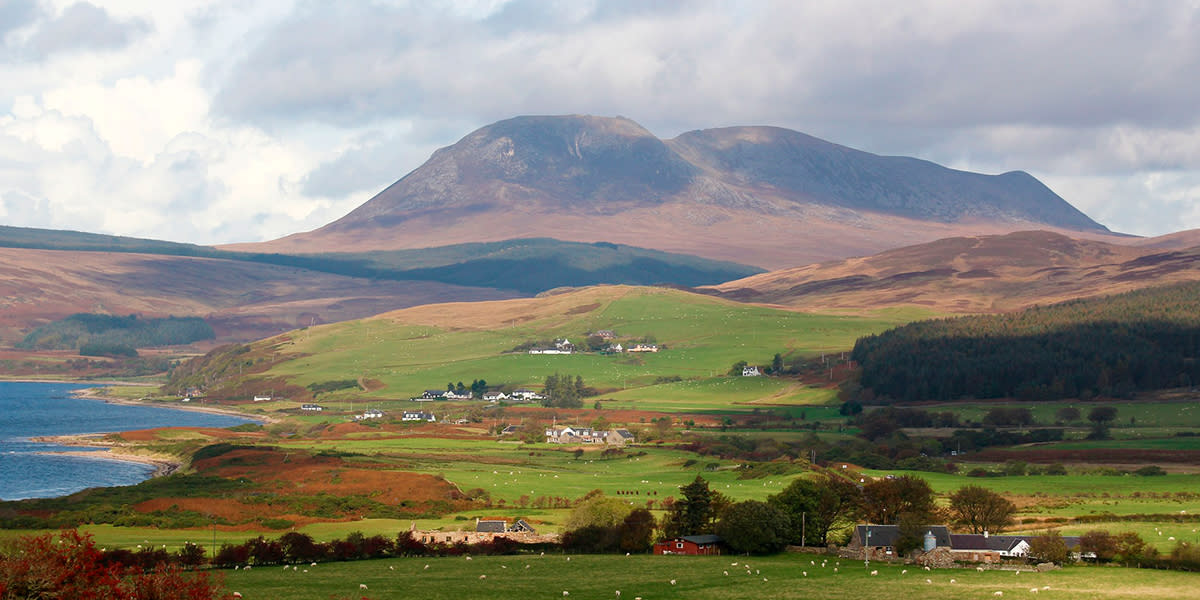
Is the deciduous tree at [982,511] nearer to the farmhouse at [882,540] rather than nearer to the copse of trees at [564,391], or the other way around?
the farmhouse at [882,540]

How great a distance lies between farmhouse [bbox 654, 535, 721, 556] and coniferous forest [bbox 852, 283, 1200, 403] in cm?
9304

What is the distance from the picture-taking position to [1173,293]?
632 feet

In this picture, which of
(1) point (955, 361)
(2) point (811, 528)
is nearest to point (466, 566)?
(2) point (811, 528)

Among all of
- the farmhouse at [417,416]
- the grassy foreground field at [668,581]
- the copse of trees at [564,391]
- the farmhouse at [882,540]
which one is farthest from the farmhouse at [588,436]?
the grassy foreground field at [668,581]

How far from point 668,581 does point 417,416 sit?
104 m

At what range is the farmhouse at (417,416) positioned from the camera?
146 metres

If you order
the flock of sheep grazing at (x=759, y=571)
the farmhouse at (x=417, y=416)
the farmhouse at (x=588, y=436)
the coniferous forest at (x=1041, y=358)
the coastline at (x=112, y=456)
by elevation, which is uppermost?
the coniferous forest at (x=1041, y=358)

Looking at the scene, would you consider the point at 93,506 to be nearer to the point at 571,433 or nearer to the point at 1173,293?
the point at 571,433

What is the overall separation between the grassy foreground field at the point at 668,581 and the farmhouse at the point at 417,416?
92.4 metres

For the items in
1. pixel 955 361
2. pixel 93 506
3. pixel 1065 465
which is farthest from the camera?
pixel 955 361

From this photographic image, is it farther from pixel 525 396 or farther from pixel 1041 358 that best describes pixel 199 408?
pixel 1041 358

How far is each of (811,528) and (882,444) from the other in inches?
2034

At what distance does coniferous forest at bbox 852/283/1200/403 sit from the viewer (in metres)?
146

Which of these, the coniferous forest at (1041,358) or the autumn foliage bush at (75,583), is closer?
the autumn foliage bush at (75,583)
